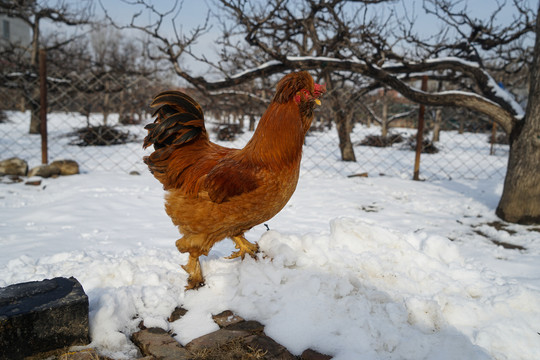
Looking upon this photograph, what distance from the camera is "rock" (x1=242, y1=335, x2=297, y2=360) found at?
1838mm

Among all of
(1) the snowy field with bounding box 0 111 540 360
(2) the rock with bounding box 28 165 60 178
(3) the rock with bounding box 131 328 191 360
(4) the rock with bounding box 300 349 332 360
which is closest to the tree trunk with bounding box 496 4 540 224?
(1) the snowy field with bounding box 0 111 540 360

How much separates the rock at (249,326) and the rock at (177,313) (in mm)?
383

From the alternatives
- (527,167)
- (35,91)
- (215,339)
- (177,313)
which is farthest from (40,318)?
(35,91)

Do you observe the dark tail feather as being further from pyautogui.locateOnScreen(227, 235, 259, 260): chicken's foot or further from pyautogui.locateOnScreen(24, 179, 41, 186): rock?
pyautogui.locateOnScreen(24, 179, 41, 186): rock

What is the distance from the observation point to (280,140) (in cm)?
225

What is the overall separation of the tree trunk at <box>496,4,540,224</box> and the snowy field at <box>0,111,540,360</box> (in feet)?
0.99

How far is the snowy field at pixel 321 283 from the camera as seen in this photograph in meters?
1.94

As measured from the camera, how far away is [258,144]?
91.4 inches

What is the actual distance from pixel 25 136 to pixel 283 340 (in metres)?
14.8

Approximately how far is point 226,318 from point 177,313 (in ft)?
1.19

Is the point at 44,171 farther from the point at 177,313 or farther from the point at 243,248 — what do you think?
the point at 177,313

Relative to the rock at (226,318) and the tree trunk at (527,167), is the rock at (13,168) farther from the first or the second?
the tree trunk at (527,167)

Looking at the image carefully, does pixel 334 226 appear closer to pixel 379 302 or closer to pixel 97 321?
pixel 379 302

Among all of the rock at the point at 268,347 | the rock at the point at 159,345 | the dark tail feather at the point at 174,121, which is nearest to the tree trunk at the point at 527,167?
the rock at the point at 268,347
